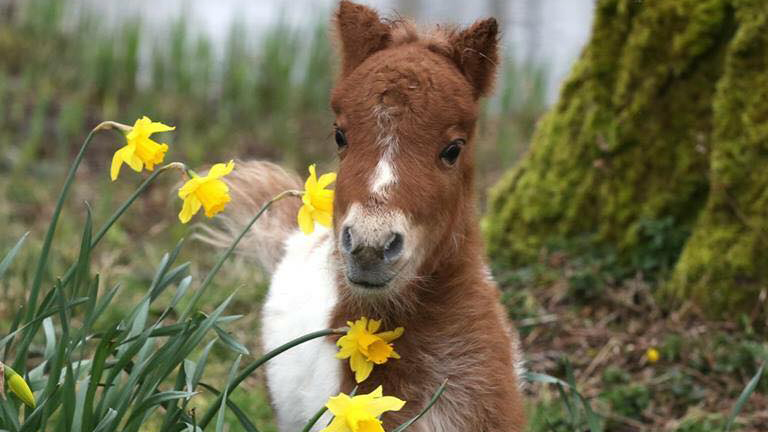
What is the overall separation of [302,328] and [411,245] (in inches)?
32.4

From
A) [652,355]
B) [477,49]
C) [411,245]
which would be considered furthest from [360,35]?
[652,355]

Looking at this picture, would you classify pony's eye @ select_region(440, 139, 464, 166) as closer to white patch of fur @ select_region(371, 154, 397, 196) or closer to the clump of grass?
white patch of fur @ select_region(371, 154, 397, 196)

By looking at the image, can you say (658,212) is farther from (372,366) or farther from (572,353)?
(372,366)

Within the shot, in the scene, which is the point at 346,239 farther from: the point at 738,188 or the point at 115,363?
the point at 738,188

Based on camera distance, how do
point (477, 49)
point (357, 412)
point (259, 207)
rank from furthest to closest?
point (259, 207), point (477, 49), point (357, 412)

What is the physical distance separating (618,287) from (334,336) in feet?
7.48

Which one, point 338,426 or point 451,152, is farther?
point 451,152

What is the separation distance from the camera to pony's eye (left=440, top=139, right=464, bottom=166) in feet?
10.7

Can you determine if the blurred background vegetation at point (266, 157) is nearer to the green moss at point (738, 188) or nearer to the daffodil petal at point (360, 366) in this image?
the green moss at point (738, 188)

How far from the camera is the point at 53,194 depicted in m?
7.56

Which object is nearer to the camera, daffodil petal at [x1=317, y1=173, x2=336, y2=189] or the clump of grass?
the clump of grass

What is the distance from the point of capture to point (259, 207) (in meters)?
4.61

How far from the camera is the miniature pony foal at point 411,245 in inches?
122

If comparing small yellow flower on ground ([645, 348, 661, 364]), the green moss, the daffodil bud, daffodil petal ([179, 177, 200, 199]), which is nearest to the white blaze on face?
daffodil petal ([179, 177, 200, 199])
